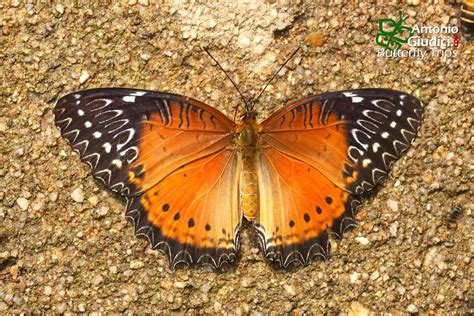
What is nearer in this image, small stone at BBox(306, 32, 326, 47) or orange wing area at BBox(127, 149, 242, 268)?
orange wing area at BBox(127, 149, 242, 268)

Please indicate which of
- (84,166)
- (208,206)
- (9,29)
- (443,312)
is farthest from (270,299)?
(9,29)

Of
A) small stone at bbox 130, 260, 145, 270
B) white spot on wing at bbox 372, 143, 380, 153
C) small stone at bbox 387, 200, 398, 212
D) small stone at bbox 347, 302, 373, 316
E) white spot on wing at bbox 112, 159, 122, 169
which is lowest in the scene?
small stone at bbox 347, 302, 373, 316

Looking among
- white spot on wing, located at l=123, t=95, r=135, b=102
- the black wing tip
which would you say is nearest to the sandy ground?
the black wing tip

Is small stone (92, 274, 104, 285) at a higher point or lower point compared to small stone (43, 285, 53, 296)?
higher

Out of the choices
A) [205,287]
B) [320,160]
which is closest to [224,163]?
[320,160]

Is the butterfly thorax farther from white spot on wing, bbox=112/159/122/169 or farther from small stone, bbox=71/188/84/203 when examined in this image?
small stone, bbox=71/188/84/203

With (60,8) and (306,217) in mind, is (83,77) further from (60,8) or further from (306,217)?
(306,217)

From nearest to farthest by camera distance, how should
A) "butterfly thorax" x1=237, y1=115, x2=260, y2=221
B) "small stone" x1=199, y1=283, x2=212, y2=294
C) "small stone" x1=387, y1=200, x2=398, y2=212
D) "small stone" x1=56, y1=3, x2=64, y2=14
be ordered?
"butterfly thorax" x1=237, y1=115, x2=260, y2=221, "small stone" x1=199, y1=283, x2=212, y2=294, "small stone" x1=387, y1=200, x2=398, y2=212, "small stone" x1=56, y1=3, x2=64, y2=14
